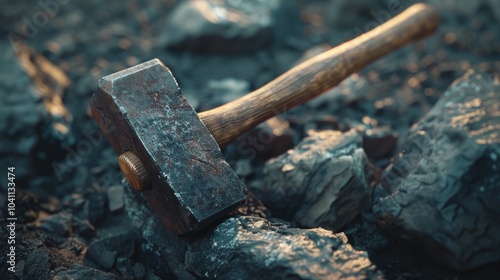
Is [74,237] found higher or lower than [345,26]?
lower

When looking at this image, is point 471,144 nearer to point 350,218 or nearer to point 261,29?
point 350,218

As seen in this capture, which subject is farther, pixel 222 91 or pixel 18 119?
pixel 222 91

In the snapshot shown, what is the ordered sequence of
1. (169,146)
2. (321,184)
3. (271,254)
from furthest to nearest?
(321,184) < (169,146) < (271,254)

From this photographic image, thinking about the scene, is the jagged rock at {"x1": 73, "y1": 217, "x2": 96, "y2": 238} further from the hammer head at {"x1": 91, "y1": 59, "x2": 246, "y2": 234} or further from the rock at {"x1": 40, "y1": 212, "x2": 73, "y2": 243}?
the hammer head at {"x1": 91, "y1": 59, "x2": 246, "y2": 234}

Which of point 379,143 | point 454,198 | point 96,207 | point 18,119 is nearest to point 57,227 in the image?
point 96,207

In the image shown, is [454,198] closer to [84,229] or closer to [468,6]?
[84,229]

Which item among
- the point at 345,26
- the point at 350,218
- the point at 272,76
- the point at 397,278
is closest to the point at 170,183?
the point at 350,218

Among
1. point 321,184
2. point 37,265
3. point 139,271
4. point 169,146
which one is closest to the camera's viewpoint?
point 169,146
